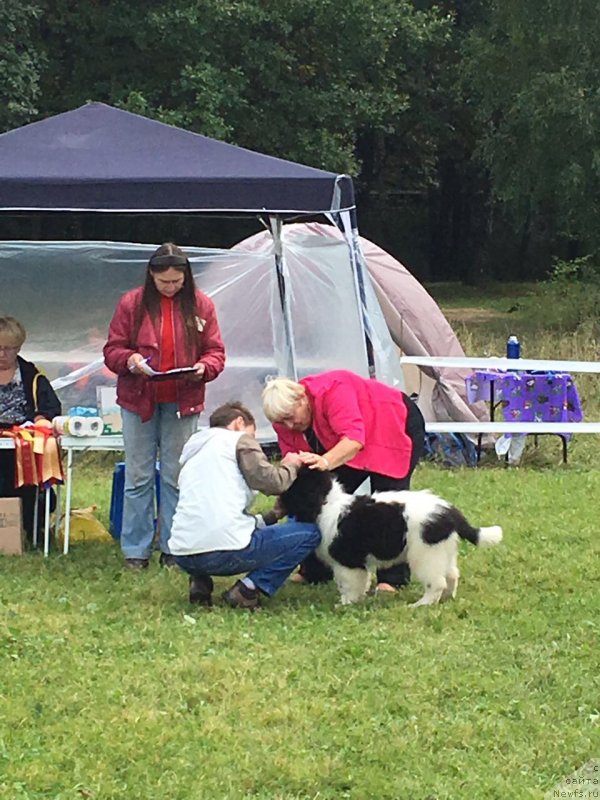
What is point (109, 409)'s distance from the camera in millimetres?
6980

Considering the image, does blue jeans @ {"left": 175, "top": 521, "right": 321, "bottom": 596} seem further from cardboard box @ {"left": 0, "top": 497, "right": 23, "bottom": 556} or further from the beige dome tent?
the beige dome tent

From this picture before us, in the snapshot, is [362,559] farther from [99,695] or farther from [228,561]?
[99,695]

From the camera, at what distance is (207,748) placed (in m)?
3.49

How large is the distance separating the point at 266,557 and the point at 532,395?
4248 mm

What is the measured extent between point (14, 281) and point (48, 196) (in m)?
1.57

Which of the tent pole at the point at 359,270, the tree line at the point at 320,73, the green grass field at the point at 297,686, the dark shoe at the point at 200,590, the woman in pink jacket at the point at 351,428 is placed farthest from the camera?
the tree line at the point at 320,73

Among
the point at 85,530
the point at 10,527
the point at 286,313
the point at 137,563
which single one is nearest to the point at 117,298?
the point at 286,313

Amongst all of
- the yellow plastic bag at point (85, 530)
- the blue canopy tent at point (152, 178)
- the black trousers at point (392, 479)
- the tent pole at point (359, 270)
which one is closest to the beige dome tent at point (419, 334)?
the tent pole at point (359, 270)

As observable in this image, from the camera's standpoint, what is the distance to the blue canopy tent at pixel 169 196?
19.8 feet

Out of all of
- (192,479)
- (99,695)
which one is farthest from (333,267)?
(99,695)

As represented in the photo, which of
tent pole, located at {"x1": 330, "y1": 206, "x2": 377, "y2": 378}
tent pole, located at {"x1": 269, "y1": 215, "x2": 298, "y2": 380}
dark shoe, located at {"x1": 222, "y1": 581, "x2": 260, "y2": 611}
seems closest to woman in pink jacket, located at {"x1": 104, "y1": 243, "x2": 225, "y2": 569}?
dark shoe, located at {"x1": 222, "y1": 581, "x2": 260, "y2": 611}

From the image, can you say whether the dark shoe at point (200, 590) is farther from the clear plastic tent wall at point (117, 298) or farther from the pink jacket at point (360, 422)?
the clear plastic tent wall at point (117, 298)

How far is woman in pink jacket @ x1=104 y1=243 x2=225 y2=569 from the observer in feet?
18.5

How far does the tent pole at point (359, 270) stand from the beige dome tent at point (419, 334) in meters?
1.90
